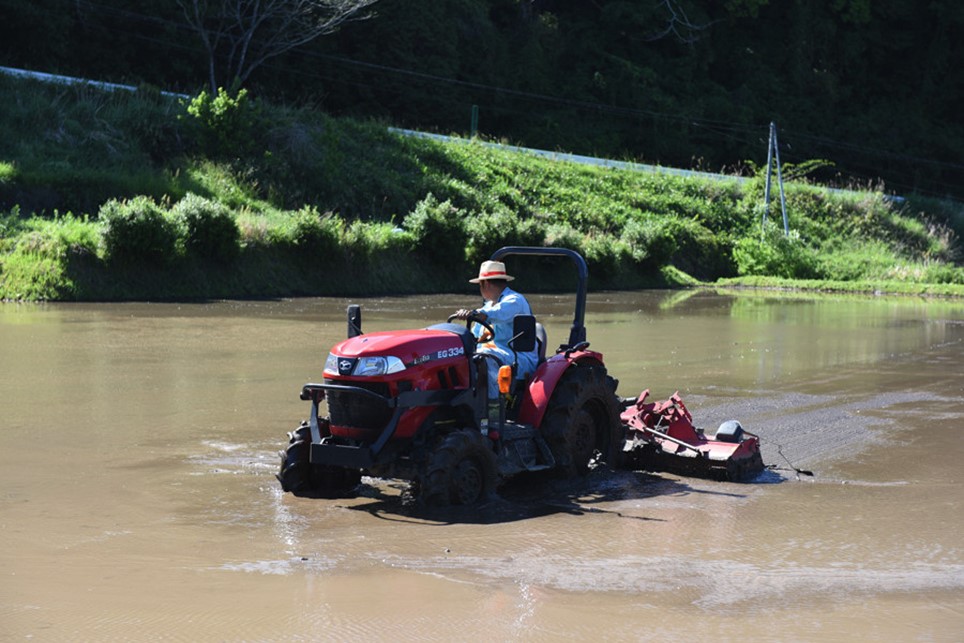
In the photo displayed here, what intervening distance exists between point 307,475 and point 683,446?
298 centimetres

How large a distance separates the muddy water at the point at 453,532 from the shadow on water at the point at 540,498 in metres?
0.03

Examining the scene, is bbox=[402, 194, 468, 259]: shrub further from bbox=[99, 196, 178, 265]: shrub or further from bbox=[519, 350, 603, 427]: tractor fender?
bbox=[519, 350, 603, 427]: tractor fender

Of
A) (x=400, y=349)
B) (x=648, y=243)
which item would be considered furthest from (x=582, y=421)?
(x=648, y=243)

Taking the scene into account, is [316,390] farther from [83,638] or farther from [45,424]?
[45,424]

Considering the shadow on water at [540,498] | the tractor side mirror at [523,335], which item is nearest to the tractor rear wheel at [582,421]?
the shadow on water at [540,498]

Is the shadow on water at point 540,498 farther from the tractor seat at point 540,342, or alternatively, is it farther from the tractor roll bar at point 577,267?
the tractor roll bar at point 577,267

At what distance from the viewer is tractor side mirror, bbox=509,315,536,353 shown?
30.1 feet

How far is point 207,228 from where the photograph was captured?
1089 inches

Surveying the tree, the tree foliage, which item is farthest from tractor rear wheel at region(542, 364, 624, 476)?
the tree

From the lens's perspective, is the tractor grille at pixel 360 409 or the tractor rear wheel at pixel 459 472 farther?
the tractor grille at pixel 360 409

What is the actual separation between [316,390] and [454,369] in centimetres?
93

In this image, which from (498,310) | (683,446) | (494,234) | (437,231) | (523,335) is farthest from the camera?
(494,234)

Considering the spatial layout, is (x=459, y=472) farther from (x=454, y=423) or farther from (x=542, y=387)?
(x=542, y=387)

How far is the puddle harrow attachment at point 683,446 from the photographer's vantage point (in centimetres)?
1001
